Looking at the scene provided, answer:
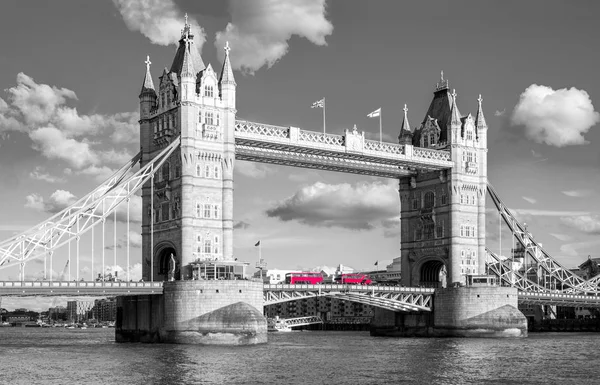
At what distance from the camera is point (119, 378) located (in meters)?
59.1

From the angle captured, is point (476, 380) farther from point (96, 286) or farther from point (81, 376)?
point (96, 286)

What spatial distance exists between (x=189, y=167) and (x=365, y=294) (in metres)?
24.2

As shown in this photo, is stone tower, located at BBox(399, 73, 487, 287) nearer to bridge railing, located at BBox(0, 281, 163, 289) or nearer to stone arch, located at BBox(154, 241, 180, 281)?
stone arch, located at BBox(154, 241, 180, 281)

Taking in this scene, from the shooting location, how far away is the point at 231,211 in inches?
3698

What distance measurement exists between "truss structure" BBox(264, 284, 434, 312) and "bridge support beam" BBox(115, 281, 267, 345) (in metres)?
6.96

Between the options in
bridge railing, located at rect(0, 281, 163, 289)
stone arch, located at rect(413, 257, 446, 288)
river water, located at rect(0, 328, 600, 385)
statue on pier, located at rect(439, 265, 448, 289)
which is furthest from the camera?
stone arch, located at rect(413, 257, 446, 288)

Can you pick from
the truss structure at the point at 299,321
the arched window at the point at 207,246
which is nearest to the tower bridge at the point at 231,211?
the arched window at the point at 207,246

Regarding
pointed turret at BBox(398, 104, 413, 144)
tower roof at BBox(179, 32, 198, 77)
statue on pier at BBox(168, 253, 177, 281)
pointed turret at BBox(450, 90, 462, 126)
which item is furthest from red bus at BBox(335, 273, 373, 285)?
tower roof at BBox(179, 32, 198, 77)

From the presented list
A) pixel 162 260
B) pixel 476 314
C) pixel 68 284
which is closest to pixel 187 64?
pixel 162 260

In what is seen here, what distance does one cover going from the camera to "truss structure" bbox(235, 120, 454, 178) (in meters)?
97.3

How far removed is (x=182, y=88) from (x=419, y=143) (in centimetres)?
3685

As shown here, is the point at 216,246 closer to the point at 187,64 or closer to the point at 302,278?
the point at 187,64

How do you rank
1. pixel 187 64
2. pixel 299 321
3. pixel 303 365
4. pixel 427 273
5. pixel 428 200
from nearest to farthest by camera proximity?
1. pixel 303 365
2. pixel 187 64
3. pixel 428 200
4. pixel 427 273
5. pixel 299 321

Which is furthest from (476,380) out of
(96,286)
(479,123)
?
(479,123)
